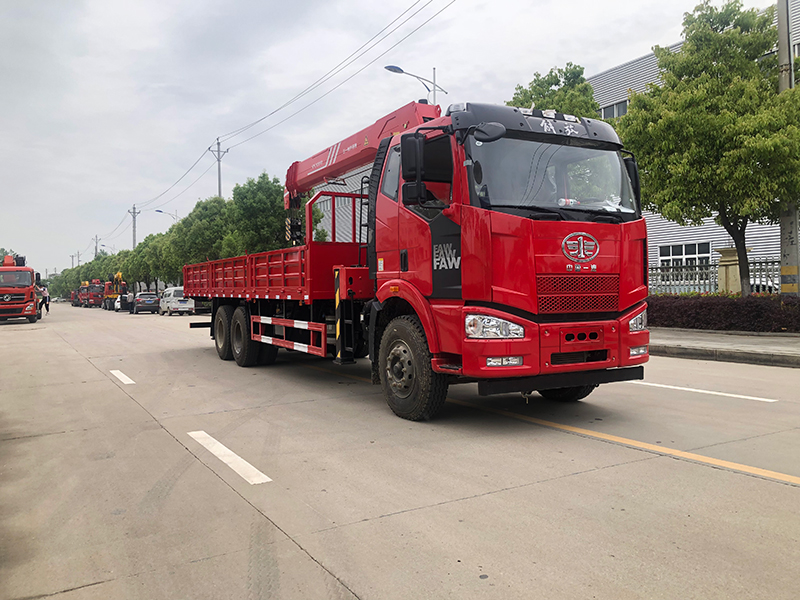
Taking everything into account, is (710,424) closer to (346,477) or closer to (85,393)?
(346,477)

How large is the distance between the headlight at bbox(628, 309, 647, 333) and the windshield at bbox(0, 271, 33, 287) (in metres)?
31.5

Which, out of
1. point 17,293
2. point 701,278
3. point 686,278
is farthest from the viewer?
point 17,293

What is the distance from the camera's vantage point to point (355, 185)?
31.9ft

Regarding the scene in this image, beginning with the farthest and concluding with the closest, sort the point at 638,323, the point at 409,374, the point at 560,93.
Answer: the point at 560,93, the point at 409,374, the point at 638,323

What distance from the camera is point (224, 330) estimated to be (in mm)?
12578

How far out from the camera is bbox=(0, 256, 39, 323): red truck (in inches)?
1194

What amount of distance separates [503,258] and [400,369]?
177 centimetres

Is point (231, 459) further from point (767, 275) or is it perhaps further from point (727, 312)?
point (767, 275)

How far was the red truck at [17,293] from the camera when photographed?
3033 centimetres

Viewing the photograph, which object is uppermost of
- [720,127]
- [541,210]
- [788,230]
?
[720,127]

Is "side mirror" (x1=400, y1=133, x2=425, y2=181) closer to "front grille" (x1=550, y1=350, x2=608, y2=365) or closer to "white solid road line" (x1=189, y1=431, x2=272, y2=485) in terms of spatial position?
"front grille" (x1=550, y1=350, x2=608, y2=365)

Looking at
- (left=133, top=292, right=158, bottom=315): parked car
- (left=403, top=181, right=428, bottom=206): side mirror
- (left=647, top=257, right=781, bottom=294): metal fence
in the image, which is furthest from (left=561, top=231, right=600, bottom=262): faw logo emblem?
(left=133, top=292, right=158, bottom=315): parked car

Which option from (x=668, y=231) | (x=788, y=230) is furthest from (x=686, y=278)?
(x=668, y=231)

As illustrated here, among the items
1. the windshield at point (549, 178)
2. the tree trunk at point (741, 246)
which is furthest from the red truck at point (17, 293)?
the windshield at point (549, 178)
